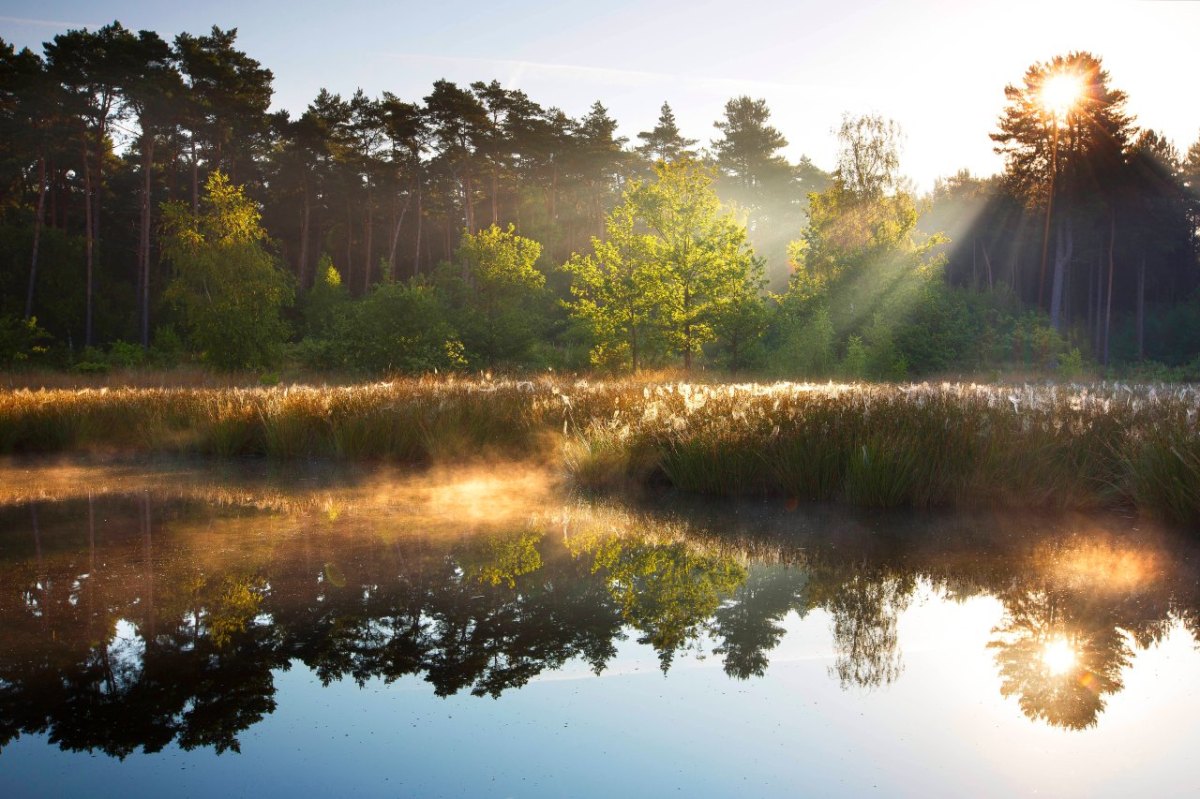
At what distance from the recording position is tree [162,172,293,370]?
1103 inches

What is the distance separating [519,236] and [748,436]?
33396mm

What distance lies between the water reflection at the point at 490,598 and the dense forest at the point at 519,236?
665 inches

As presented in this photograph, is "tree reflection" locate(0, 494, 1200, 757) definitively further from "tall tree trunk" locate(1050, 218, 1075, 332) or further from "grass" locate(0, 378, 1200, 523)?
"tall tree trunk" locate(1050, 218, 1075, 332)

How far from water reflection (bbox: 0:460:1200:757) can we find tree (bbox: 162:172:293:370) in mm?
21164

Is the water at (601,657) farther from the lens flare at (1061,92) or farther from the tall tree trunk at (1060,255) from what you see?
the lens flare at (1061,92)

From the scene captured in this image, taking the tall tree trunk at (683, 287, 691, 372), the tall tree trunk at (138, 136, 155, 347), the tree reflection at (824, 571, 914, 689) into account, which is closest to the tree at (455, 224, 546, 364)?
the tall tree trunk at (683, 287, 691, 372)

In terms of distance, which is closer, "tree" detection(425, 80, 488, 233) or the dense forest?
the dense forest

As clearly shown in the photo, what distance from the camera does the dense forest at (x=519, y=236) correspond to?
26.9 metres

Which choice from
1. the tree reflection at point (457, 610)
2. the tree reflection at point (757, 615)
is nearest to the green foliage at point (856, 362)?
the tree reflection at point (457, 610)

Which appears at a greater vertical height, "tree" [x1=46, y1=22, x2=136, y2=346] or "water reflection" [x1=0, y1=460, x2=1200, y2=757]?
"tree" [x1=46, y1=22, x2=136, y2=346]

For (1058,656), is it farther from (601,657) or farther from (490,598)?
(490,598)

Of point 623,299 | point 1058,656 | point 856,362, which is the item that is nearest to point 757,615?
point 1058,656

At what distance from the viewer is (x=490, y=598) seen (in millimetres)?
5250

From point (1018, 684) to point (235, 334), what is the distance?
2775 cm
